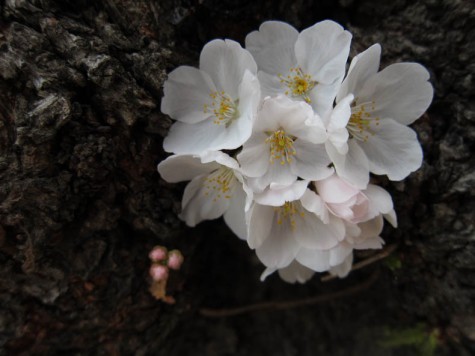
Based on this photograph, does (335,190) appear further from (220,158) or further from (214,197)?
(214,197)

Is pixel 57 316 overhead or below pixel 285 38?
below

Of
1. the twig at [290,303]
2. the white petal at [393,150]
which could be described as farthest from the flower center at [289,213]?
the twig at [290,303]

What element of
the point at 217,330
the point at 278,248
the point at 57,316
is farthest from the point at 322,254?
the point at 57,316

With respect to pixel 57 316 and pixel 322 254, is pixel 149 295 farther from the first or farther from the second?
pixel 322 254

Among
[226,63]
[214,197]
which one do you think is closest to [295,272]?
[214,197]

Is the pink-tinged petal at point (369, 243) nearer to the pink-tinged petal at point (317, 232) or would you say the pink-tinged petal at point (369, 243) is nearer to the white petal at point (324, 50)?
the pink-tinged petal at point (317, 232)

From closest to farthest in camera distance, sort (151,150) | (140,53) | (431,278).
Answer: (140,53) → (151,150) → (431,278)

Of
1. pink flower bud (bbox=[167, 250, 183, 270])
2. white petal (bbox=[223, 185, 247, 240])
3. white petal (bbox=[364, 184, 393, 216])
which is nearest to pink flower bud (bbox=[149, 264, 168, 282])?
pink flower bud (bbox=[167, 250, 183, 270])
